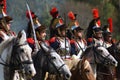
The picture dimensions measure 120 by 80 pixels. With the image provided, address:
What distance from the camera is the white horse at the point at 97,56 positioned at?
14195 mm

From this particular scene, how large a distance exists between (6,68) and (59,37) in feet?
9.60

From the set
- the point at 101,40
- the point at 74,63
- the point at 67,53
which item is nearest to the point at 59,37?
the point at 67,53

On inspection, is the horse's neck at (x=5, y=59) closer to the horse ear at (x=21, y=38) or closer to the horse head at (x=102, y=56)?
the horse ear at (x=21, y=38)

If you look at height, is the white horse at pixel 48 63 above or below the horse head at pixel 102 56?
above

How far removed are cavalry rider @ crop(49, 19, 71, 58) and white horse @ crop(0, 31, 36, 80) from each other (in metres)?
2.52

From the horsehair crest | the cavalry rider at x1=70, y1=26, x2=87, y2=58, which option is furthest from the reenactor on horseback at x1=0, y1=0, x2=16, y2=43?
the cavalry rider at x1=70, y1=26, x2=87, y2=58

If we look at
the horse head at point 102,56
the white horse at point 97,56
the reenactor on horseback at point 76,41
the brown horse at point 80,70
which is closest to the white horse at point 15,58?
the brown horse at point 80,70

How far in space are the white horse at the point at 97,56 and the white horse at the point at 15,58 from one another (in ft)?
9.73

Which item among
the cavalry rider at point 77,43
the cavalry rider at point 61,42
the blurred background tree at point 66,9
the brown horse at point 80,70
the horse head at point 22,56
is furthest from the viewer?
the blurred background tree at point 66,9

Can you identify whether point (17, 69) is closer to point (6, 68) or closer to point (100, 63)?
point (6, 68)

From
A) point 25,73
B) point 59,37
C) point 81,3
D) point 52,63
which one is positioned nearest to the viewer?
point 25,73

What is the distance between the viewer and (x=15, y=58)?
1140 cm

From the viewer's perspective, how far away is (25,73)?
1130cm

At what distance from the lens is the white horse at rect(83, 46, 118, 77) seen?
46.6ft
